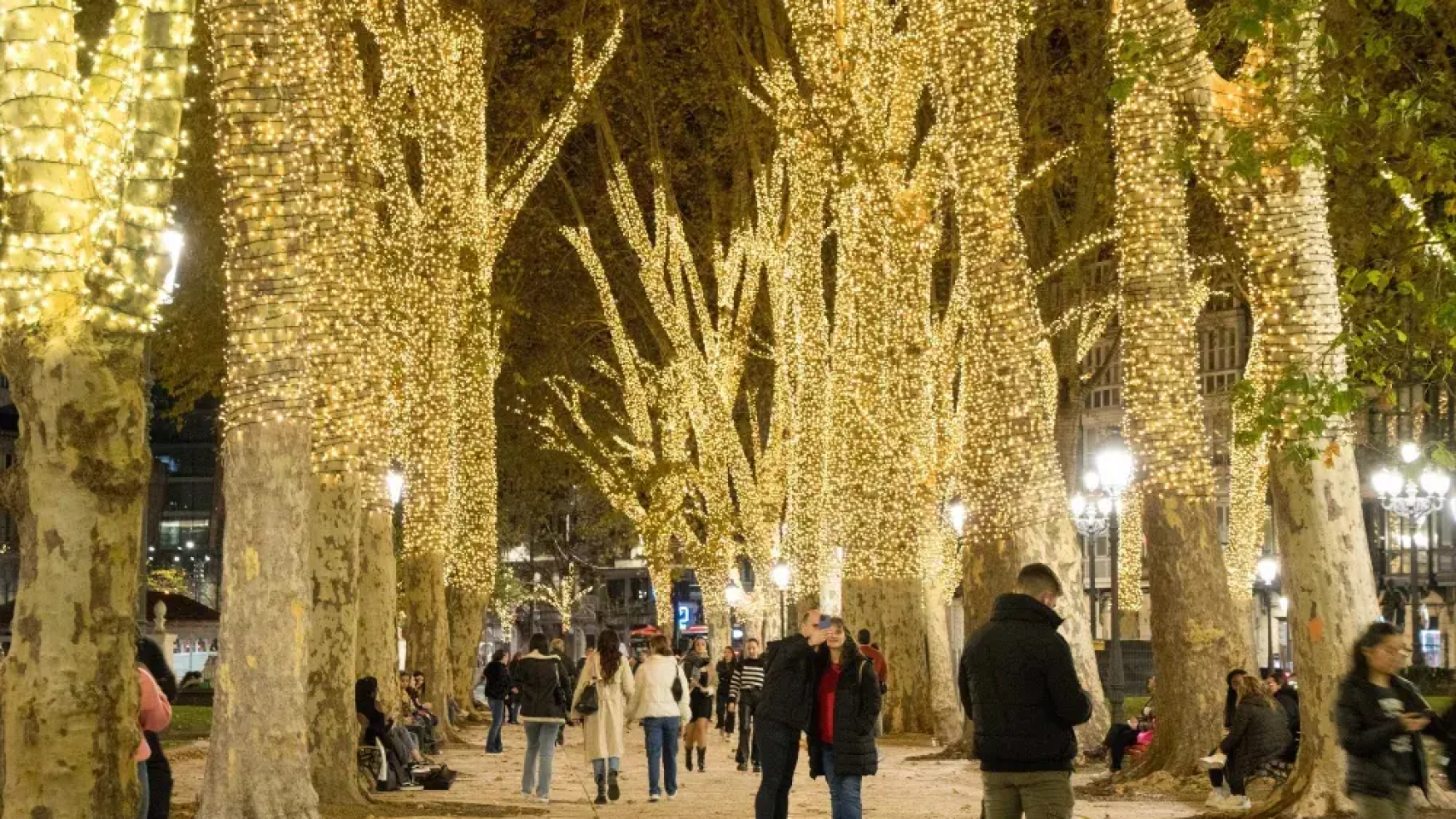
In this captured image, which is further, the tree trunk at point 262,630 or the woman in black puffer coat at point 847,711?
the tree trunk at point 262,630

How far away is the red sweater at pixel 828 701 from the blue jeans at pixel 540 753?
23.8ft

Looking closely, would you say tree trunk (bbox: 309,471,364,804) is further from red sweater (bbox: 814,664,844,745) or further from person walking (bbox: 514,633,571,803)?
red sweater (bbox: 814,664,844,745)

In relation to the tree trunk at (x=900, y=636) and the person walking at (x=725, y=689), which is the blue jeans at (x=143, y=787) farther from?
the tree trunk at (x=900, y=636)

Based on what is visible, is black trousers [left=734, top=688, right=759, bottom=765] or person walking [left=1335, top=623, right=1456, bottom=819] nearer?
person walking [left=1335, top=623, right=1456, bottom=819]

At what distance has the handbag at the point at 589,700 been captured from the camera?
18109mm

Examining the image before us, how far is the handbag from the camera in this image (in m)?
18.1

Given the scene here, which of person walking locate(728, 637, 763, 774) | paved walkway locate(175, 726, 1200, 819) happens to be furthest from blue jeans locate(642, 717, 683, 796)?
person walking locate(728, 637, 763, 774)

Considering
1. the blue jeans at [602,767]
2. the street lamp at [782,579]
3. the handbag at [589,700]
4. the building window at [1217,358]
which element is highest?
the building window at [1217,358]

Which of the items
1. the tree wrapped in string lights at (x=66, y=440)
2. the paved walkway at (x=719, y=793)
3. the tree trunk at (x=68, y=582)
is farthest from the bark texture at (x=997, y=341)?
the tree trunk at (x=68, y=582)

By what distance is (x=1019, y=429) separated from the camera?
59.4 feet

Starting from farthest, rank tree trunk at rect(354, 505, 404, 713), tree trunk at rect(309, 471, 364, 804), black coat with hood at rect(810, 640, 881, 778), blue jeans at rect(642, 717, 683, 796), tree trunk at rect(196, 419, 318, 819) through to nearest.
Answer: tree trunk at rect(354, 505, 404, 713) → blue jeans at rect(642, 717, 683, 796) → tree trunk at rect(309, 471, 364, 804) → tree trunk at rect(196, 419, 318, 819) → black coat with hood at rect(810, 640, 881, 778)

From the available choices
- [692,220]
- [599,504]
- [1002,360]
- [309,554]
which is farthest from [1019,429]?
[599,504]

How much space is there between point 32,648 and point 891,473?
57.1ft

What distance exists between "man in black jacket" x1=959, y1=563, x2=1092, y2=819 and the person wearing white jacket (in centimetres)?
1025
